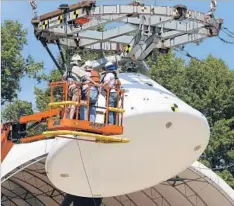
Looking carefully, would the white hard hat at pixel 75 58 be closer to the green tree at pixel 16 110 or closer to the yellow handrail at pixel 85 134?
the yellow handrail at pixel 85 134

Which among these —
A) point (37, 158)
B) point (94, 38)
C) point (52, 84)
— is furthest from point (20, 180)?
point (52, 84)

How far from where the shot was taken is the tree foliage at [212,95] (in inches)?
1535

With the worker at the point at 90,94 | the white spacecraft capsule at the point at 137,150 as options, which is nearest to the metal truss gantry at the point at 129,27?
the white spacecraft capsule at the point at 137,150

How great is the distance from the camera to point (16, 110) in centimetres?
4334

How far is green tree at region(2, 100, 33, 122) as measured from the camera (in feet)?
141

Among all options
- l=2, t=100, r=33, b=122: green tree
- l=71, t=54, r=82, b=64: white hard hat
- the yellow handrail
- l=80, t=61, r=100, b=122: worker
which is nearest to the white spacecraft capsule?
the yellow handrail

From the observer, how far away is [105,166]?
1728 centimetres

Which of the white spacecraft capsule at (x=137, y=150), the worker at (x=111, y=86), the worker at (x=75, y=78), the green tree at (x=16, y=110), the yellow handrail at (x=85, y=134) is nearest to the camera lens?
Result: the yellow handrail at (x=85, y=134)

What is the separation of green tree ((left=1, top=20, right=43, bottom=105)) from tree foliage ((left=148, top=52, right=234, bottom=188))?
7.79m

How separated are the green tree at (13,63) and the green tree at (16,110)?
3.65ft

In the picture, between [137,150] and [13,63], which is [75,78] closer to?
[137,150]

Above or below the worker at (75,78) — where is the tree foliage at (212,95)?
below

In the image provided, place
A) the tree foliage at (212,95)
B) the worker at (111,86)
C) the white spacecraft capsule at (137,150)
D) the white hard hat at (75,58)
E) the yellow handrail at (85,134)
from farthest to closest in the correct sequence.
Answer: the tree foliage at (212,95) → the white spacecraft capsule at (137,150) → the white hard hat at (75,58) → the worker at (111,86) → the yellow handrail at (85,134)

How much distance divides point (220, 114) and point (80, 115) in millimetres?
26419
